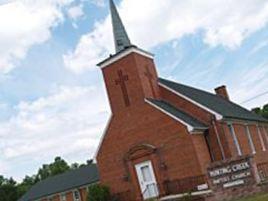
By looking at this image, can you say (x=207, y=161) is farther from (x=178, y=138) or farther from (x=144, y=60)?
(x=144, y=60)

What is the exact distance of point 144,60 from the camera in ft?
106

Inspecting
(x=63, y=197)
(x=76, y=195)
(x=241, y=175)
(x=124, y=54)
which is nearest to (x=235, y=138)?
(x=124, y=54)

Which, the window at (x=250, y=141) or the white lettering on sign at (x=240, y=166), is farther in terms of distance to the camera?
the window at (x=250, y=141)

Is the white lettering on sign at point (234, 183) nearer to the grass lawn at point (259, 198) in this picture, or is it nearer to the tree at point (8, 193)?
the grass lawn at point (259, 198)

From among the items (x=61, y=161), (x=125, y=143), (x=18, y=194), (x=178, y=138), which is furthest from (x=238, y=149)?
(x=61, y=161)

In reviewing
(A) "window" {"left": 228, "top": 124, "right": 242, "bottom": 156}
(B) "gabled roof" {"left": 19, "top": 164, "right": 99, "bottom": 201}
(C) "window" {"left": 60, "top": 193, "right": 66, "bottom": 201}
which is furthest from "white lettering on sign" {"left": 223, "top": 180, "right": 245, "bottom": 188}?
(C) "window" {"left": 60, "top": 193, "right": 66, "bottom": 201}

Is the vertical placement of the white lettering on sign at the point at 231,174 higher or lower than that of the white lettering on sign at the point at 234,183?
higher

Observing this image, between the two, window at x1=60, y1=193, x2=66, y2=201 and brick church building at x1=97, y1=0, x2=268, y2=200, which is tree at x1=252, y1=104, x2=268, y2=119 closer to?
window at x1=60, y1=193, x2=66, y2=201

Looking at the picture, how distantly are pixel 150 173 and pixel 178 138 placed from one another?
310 centimetres

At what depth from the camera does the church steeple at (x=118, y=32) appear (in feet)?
108

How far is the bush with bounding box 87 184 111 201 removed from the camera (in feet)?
100

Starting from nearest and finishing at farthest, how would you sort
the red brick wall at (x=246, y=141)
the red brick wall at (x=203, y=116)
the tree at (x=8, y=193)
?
the red brick wall at (x=203, y=116)
the red brick wall at (x=246, y=141)
the tree at (x=8, y=193)

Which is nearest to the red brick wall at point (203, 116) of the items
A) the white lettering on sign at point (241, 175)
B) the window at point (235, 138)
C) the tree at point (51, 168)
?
the window at point (235, 138)

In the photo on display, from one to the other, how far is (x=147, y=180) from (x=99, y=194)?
11.3ft
